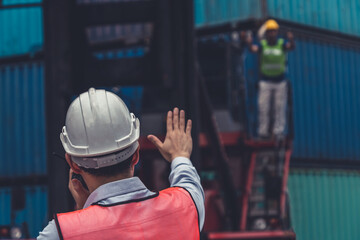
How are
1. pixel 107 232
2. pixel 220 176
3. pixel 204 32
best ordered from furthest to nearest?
pixel 204 32 → pixel 220 176 → pixel 107 232

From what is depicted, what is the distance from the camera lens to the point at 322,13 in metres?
17.6

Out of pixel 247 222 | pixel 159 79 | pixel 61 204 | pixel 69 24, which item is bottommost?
pixel 247 222

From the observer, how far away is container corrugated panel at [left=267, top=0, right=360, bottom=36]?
54.6ft

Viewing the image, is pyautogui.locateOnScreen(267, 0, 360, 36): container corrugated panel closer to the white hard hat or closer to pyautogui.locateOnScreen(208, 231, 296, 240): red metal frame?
pyautogui.locateOnScreen(208, 231, 296, 240): red metal frame

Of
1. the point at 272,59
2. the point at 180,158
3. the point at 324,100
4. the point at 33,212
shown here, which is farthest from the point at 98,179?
the point at 324,100

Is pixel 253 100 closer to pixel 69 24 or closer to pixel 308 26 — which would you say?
pixel 308 26

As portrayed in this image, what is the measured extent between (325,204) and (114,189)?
15.2 meters

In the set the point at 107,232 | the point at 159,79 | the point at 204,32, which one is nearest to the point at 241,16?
the point at 204,32

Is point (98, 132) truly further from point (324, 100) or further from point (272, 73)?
point (324, 100)

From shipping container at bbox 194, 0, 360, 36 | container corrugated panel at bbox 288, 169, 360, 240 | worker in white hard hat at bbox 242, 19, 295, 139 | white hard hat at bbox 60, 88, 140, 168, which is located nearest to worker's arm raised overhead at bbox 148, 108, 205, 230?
white hard hat at bbox 60, 88, 140, 168

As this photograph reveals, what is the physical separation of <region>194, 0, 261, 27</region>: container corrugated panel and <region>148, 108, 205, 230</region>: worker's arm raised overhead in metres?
14.2

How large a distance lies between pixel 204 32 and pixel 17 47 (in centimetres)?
612

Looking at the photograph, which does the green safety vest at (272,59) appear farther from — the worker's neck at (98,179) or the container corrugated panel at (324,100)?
the worker's neck at (98,179)

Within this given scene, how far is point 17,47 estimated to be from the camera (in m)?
17.6
